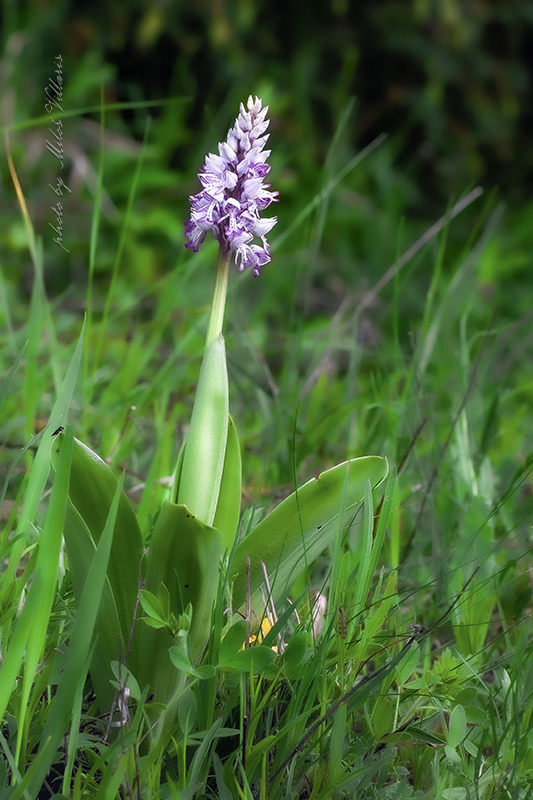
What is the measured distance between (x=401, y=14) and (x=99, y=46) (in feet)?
4.72

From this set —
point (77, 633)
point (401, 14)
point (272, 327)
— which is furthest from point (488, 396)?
point (401, 14)

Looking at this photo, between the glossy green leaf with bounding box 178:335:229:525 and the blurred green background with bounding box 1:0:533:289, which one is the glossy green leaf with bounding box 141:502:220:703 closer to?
the glossy green leaf with bounding box 178:335:229:525

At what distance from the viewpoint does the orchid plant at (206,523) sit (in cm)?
75

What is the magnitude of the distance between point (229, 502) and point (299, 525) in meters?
0.09

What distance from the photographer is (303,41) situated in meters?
3.35

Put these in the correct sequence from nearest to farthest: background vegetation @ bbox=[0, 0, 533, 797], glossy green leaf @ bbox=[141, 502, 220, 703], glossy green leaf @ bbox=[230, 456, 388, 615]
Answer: glossy green leaf @ bbox=[141, 502, 220, 703]
glossy green leaf @ bbox=[230, 456, 388, 615]
background vegetation @ bbox=[0, 0, 533, 797]

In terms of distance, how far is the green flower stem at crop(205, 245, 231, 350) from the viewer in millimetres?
790

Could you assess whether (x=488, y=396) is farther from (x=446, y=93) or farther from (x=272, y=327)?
(x=446, y=93)

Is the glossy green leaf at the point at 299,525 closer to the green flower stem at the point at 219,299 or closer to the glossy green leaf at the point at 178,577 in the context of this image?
the glossy green leaf at the point at 178,577

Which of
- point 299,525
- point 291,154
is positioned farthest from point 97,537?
point 291,154

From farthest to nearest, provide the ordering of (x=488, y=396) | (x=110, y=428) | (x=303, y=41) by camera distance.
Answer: (x=303, y=41), (x=488, y=396), (x=110, y=428)

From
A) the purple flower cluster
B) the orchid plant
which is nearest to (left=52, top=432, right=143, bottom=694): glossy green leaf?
the orchid plant

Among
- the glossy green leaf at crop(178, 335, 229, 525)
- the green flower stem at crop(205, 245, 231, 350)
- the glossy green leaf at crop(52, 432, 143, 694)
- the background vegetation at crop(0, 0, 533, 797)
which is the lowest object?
the glossy green leaf at crop(52, 432, 143, 694)

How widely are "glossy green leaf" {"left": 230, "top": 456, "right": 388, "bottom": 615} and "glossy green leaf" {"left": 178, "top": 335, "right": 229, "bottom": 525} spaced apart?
0.25ft
